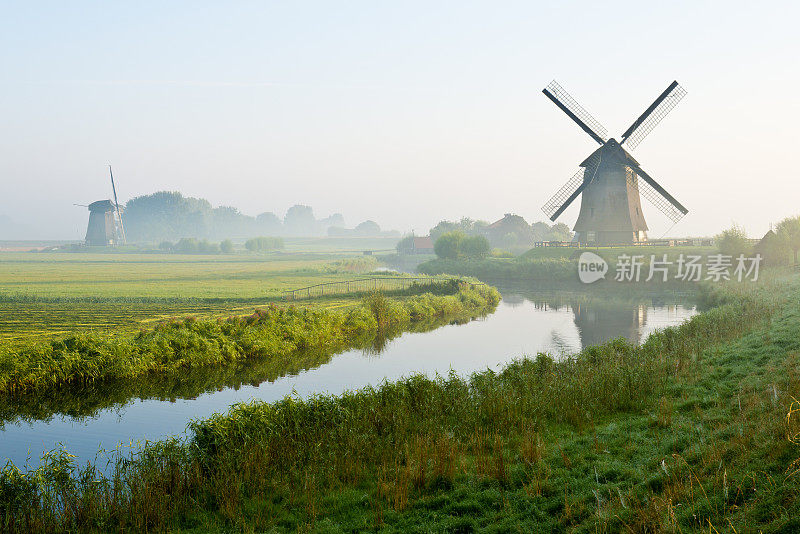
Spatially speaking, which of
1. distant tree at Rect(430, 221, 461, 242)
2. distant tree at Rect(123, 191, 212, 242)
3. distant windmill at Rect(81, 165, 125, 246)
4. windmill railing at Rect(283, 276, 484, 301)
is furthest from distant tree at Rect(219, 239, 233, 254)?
windmill railing at Rect(283, 276, 484, 301)

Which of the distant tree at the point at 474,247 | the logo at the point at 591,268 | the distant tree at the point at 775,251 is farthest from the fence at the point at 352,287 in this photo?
the distant tree at the point at 775,251

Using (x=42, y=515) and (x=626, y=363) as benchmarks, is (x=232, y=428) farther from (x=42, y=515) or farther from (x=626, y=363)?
(x=626, y=363)

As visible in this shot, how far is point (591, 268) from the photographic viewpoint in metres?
51.4

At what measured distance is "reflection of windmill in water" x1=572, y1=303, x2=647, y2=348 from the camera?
25928 mm

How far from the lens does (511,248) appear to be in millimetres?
96438

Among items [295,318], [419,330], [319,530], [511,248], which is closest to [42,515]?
[319,530]

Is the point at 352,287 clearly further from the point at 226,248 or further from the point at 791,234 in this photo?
the point at 226,248

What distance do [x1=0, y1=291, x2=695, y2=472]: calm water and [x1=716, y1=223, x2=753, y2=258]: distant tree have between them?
1382cm

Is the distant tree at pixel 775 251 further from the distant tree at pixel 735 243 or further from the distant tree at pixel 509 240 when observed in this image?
the distant tree at pixel 509 240

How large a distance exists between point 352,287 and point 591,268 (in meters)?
22.6

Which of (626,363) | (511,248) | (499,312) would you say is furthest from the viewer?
(511,248)

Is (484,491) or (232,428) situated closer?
(484,491)

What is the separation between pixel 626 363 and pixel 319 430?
8.49 meters

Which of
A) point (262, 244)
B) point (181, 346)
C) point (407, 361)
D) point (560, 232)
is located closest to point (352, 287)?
point (407, 361)
